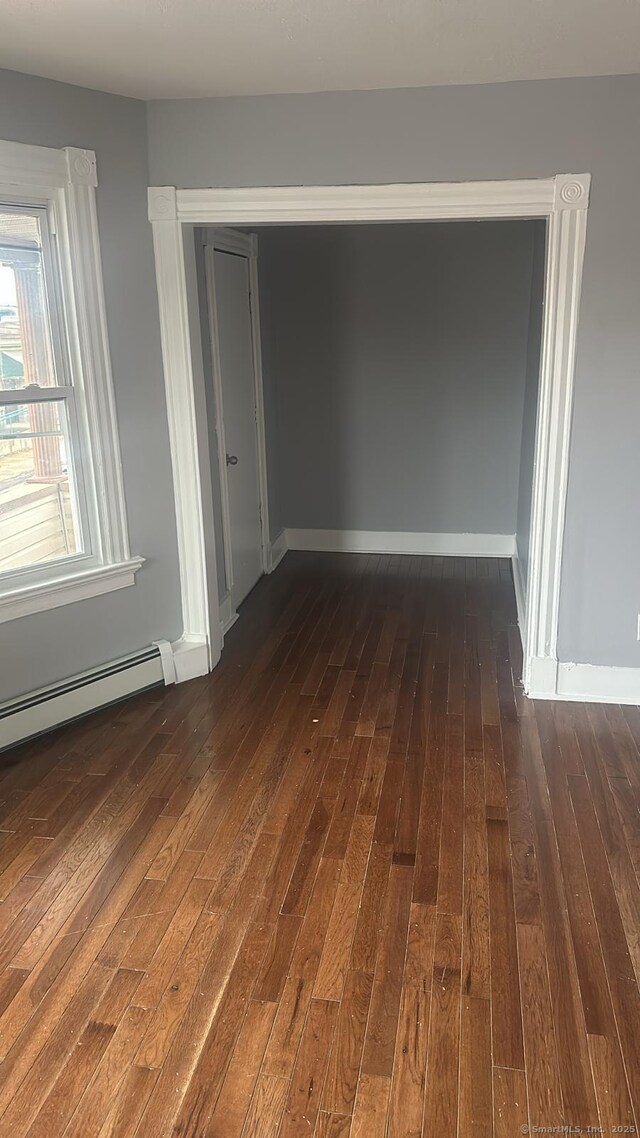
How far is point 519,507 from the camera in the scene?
560cm

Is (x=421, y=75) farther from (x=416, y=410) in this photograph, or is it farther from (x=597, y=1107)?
(x=597, y=1107)

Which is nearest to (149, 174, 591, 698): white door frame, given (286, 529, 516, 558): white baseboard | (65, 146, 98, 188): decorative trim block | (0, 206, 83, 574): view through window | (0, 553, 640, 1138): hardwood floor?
(65, 146, 98, 188): decorative trim block

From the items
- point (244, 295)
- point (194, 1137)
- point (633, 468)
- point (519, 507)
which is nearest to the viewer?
point (194, 1137)

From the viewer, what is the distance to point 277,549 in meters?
6.04

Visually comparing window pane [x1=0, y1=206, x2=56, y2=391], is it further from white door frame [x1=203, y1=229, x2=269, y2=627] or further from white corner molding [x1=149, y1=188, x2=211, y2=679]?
white door frame [x1=203, y1=229, x2=269, y2=627]

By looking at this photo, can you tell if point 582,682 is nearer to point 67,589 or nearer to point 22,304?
point 67,589

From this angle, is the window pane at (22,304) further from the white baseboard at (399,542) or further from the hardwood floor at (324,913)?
the white baseboard at (399,542)

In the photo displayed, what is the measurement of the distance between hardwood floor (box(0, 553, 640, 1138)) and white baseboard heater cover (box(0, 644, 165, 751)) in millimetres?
77

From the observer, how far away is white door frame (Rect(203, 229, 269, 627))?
4.38 metres

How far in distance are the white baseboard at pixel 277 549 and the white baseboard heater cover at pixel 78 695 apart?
6.44 feet

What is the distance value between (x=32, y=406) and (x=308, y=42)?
1.70 m

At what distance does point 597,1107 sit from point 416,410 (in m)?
4.64

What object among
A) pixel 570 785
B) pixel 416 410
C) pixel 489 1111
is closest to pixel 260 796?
pixel 570 785

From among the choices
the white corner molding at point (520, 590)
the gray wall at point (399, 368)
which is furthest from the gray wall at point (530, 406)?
the gray wall at point (399, 368)
